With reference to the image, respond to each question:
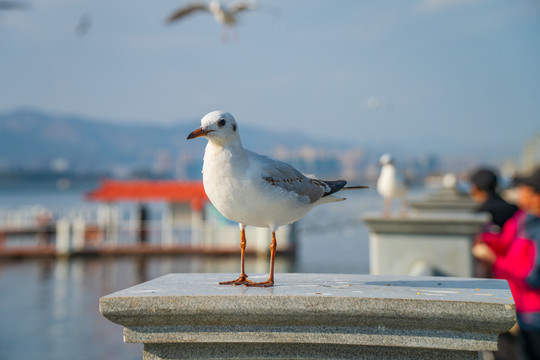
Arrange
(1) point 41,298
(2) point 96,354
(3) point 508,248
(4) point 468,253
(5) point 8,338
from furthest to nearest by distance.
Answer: (1) point 41,298
(5) point 8,338
(2) point 96,354
(4) point 468,253
(3) point 508,248

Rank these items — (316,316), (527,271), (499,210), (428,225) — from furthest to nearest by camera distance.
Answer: (499,210)
(428,225)
(527,271)
(316,316)

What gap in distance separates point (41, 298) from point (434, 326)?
16.4m

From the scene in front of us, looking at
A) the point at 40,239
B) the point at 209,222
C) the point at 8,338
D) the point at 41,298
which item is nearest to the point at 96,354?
the point at 8,338

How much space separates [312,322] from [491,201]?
5428 millimetres

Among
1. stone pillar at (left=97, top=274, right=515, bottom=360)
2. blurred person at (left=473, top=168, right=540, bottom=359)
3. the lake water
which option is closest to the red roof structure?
the lake water

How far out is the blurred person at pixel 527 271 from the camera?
163 inches

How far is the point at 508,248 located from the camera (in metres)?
4.45

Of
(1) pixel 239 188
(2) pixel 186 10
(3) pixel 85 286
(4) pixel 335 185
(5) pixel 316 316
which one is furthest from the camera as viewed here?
(3) pixel 85 286

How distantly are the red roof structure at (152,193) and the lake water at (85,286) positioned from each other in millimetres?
3039

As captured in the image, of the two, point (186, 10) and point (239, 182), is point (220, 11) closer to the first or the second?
point (186, 10)

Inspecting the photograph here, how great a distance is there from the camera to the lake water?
1158 cm

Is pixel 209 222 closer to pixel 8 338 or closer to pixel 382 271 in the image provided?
pixel 8 338

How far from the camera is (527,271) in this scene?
4.13m

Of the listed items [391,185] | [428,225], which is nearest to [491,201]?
[391,185]
